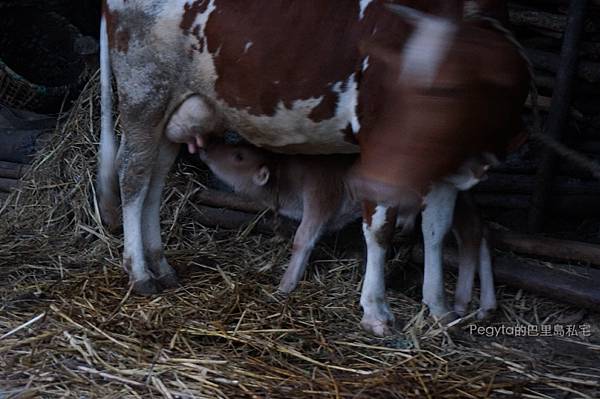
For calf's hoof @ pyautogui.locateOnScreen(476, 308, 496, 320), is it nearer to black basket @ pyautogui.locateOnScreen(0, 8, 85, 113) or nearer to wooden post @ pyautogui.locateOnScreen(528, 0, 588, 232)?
wooden post @ pyautogui.locateOnScreen(528, 0, 588, 232)

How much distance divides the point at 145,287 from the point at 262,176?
1.04m

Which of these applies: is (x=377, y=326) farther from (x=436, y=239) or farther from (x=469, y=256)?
(x=469, y=256)

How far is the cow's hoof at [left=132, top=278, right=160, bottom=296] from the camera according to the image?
17.3ft

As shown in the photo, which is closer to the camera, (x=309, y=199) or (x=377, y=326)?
(x=377, y=326)

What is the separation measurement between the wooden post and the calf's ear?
1750 millimetres

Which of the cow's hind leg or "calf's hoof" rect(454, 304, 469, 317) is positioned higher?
the cow's hind leg

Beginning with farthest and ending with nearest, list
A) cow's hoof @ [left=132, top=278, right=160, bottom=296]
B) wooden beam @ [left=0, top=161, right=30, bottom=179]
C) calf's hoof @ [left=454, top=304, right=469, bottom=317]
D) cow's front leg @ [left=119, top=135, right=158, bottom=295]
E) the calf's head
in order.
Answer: wooden beam @ [left=0, top=161, right=30, bottom=179]
the calf's head
cow's front leg @ [left=119, top=135, right=158, bottom=295]
cow's hoof @ [left=132, top=278, right=160, bottom=296]
calf's hoof @ [left=454, top=304, right=469, bottom=317]

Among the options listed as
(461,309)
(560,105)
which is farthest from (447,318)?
(560,105)

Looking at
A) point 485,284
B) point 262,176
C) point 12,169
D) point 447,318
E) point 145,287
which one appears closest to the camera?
point 447,318

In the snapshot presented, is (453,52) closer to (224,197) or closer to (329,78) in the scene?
(329,78)

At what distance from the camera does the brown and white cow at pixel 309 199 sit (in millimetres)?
5035

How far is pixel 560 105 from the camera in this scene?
5645 millimetres

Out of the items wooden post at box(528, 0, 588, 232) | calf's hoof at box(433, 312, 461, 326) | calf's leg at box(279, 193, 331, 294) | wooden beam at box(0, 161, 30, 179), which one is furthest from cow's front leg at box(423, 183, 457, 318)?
wooden beam at box(0, 161, 30, 179)

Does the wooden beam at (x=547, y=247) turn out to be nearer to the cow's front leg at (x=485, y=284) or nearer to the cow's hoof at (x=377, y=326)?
the cow's front leg at (x=485, y=284)
